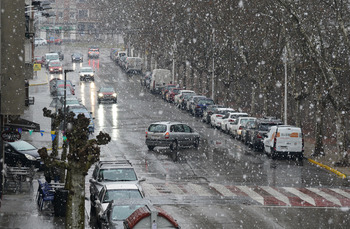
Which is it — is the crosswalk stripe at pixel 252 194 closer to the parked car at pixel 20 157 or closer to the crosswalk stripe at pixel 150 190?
the crosswalk stripe at pixel 150 190

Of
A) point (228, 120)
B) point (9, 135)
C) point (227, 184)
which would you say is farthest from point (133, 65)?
point (9, 135)

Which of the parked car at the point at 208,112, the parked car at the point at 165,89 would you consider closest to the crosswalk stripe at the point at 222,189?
the parked car at the point at 208,112

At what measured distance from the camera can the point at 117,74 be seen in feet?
299

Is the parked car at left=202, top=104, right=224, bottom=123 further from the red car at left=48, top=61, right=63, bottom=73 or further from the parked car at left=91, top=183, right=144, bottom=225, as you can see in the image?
the red car at left=48, top=61, right=63, bottom=73

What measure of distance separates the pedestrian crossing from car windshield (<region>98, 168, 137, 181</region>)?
252cm

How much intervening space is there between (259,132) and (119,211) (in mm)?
20750

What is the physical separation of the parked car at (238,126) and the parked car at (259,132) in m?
2.75

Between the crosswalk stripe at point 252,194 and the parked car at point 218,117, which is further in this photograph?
the parked car at point 218,117

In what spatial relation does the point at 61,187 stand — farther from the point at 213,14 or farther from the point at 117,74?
the point at 117,74

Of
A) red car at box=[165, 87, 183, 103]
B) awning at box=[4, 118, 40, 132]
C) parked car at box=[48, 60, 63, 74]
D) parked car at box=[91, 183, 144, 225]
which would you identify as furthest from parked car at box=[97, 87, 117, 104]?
parked car at box=[91, 183, 144, 225]

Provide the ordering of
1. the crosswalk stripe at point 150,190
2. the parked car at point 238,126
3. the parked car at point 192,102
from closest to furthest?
1. the crosswalk stripe at point 150,190
2. the parked car at point 238,126
3. the parked car at point 192,102

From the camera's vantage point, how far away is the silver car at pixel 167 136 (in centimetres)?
3797

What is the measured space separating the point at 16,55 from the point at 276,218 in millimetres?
9723

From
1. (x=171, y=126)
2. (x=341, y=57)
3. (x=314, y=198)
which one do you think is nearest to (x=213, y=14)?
(x=341, y=57)
